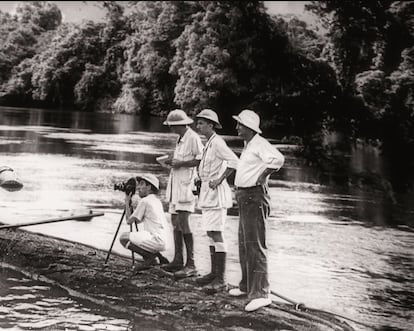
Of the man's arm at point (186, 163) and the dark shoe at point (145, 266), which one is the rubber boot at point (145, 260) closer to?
the dark shoe at point (145, 266)

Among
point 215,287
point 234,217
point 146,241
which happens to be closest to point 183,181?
point 146,241

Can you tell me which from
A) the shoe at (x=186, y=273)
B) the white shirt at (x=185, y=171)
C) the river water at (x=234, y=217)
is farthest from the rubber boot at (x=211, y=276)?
the river water at (x=234, y=217)

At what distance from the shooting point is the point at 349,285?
5.83 m

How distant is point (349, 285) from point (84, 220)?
10.8 feet

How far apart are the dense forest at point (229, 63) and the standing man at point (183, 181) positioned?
13.4 ft

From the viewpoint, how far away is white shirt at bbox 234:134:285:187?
4.11m

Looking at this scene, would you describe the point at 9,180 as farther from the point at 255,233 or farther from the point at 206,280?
the point at 255,233

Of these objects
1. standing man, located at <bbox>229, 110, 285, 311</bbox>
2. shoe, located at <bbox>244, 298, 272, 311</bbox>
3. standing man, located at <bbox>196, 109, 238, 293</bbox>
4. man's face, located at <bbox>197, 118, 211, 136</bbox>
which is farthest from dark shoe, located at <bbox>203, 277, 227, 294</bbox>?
man's face, located at <bbox>197, 118, 211, 136</bbox>

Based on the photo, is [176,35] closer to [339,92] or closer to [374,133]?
[339,92]

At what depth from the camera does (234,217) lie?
339 inches

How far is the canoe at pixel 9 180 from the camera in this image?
→ 23.8ft

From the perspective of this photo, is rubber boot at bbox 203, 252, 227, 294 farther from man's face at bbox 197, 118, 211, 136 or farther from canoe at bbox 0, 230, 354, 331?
man's face at bbox 197, 118, 211, 136

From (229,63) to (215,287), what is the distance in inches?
269

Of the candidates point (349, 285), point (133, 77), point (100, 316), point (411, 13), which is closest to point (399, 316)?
point (349, 285)
